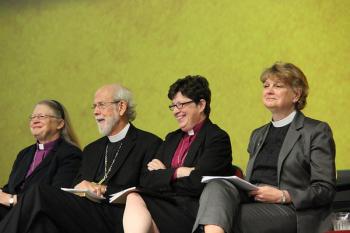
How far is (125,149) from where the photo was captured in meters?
4.54

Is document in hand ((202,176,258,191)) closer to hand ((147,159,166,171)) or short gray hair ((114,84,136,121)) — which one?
hand ((147,159,166,171))

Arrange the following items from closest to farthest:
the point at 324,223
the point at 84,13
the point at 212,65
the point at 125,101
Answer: the point at 324,223 < the point at 125,101 < the point at 212,65 < the point at 84,13

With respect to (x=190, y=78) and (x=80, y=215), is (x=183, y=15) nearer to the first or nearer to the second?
(x=190, y=78)

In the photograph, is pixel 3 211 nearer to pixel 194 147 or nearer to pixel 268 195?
pixel 194 147

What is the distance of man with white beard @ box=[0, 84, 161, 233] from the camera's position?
3.68 m

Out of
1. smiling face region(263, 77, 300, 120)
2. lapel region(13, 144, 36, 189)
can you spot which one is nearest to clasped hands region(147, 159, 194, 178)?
smiling face region(263, 77, 300, 120)

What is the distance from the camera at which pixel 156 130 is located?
5.96 meters

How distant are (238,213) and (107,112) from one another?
1.38 meters

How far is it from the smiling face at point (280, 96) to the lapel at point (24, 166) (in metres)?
1.89

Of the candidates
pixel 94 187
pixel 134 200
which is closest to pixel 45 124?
pixel 94 187

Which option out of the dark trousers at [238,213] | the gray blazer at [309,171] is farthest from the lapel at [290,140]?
the dark trousers at [238,213]

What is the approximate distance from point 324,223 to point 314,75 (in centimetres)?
194

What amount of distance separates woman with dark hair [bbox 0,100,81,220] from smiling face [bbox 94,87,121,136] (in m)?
0.40

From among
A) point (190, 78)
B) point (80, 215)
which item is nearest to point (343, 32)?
point (190, 78)
